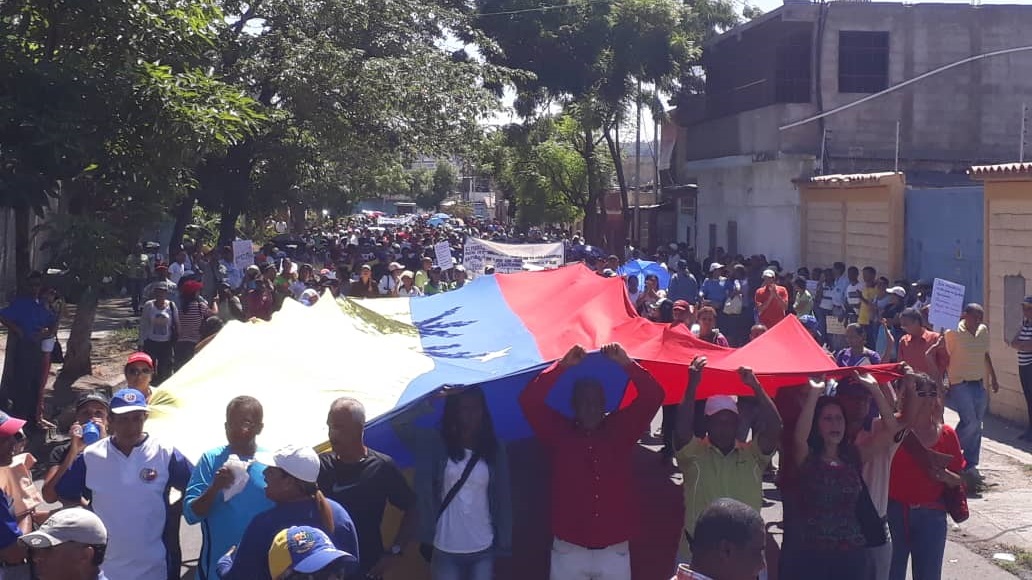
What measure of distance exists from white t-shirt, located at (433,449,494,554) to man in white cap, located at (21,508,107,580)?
224 cm

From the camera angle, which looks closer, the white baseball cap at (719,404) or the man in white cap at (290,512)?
the man in white cap at (290,512)

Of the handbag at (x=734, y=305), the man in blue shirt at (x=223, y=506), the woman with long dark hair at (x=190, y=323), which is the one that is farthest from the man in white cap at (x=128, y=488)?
the handbag at (x=734, y=305)

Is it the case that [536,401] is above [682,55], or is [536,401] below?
below

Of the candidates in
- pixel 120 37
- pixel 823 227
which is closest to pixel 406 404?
pixel 120 37

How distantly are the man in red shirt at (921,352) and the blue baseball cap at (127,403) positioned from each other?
6950mm

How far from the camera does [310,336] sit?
28.7 ft

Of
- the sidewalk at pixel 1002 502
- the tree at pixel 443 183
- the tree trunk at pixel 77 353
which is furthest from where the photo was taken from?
the tree at pixel 443 183

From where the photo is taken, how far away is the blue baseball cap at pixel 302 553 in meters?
3.70

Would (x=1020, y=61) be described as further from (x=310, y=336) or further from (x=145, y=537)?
(x=145, y=537)

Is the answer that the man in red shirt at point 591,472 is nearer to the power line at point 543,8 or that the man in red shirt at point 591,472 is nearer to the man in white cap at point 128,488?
the man in white cap at point 128,488

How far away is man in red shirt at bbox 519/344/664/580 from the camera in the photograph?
5547mm

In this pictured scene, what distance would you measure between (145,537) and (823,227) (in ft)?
64.9

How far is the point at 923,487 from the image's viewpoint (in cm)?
612

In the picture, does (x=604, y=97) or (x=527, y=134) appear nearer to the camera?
(x=604, y=97)
